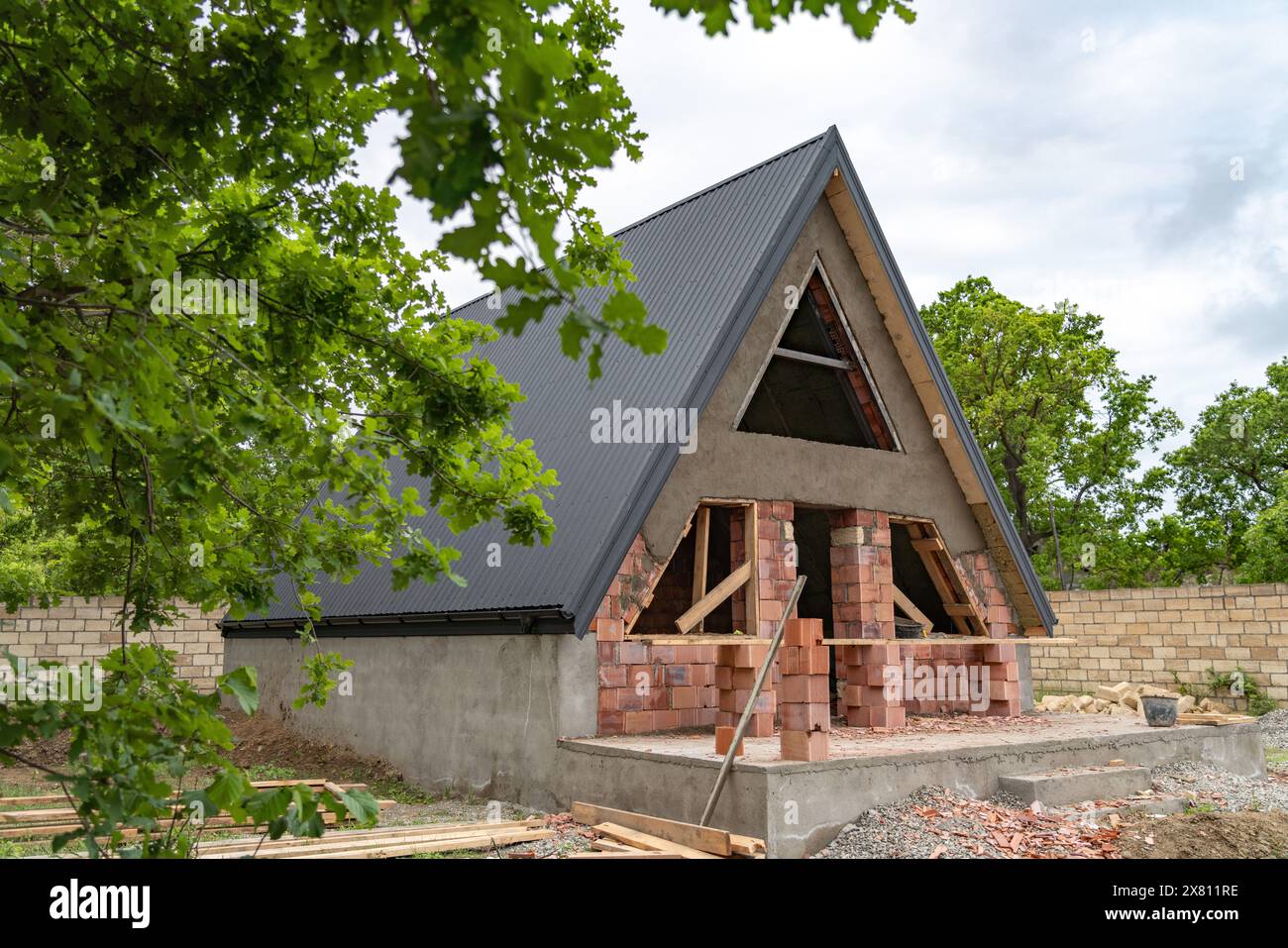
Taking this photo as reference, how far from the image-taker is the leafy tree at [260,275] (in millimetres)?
2395

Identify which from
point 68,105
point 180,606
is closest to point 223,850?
point 68,105

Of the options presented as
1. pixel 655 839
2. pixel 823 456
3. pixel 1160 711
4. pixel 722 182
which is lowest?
pixel 655 839

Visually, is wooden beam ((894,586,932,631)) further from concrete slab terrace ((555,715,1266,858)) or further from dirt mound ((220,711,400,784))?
dirt mound ((220,711,400,784))

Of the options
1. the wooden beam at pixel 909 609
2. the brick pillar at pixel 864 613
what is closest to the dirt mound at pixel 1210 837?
the brick pillar at pixel 864 613

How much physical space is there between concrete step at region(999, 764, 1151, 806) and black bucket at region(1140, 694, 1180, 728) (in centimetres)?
174

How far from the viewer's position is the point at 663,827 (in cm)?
870

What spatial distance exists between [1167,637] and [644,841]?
1662cm

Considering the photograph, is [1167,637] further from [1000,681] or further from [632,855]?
[632,855]

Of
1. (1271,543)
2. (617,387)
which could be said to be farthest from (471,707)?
(1271,543)

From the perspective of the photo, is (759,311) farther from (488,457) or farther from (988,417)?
(988,417)

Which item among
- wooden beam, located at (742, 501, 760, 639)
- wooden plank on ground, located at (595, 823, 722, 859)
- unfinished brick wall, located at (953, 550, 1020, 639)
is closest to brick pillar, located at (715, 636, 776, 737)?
wooden beam, located at (742, 501, 760, 639)

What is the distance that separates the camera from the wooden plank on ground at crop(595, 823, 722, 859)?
8.02 meters

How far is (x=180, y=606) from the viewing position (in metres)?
20.7

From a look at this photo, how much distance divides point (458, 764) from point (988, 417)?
2675 cm
